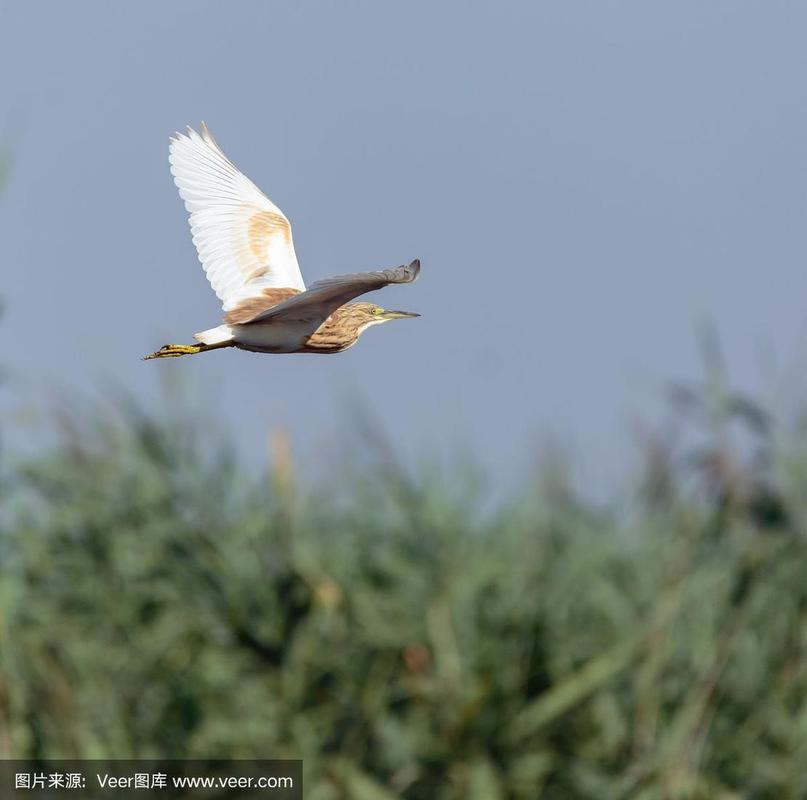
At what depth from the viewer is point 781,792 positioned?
268 inches

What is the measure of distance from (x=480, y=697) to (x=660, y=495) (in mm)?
1118

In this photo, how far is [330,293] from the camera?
5199mm

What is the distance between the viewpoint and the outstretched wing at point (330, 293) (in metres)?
5.07

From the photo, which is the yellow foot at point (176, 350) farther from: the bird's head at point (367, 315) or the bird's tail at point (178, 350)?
the bird's head at point (367, 315)

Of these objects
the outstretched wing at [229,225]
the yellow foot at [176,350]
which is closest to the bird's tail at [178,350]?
the yellow foot at [176,350]

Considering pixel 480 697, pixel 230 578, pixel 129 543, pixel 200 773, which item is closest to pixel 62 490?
pixel 129 543

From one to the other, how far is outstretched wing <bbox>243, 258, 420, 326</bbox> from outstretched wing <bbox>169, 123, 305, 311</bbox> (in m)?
0.95

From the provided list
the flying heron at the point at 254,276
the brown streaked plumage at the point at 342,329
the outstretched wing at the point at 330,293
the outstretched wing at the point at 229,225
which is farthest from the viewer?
the outstretched wing at the point at 229,225

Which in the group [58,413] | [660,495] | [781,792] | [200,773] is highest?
[58,413]

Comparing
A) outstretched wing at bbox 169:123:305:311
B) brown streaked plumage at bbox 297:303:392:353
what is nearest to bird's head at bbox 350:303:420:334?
brown streaked plumage at bbox 297:303:392:353

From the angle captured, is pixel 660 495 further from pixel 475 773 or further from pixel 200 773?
pixel 200 773

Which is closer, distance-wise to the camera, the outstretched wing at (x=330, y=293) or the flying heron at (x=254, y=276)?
the outstretched wing at (x=330, y=293)

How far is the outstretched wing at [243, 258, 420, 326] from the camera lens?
507 centimetres

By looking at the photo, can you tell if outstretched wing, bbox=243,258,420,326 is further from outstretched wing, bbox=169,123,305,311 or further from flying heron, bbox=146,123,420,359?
outstretched wing, bbox=169,123,305,311
